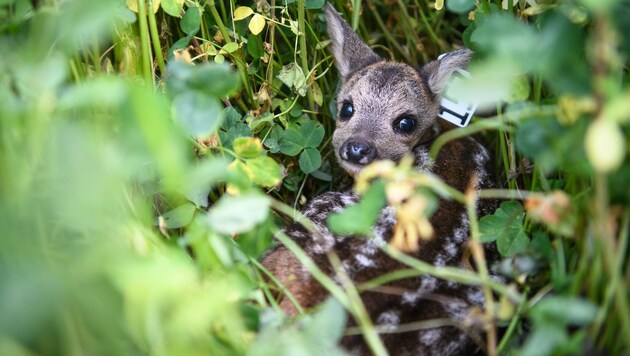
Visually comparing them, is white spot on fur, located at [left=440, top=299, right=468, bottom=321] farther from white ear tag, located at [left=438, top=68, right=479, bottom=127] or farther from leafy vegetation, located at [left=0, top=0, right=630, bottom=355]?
white ear tag, located at [left=438, top=68, right=479, bottom=127]

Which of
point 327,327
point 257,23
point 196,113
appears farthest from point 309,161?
point 327,327

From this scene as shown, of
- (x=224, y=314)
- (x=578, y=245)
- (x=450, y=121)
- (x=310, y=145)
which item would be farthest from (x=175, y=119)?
(x=450, y=121)

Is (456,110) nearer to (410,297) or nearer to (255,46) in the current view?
(255,46)

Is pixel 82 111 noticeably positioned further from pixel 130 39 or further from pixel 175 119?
pixel 130 39

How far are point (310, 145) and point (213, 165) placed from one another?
1.76m

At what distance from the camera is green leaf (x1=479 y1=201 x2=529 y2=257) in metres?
2.52

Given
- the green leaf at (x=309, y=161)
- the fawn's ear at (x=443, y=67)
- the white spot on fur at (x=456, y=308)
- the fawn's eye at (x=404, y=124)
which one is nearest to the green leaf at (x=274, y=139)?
the green leaf at (x=309, y=161)

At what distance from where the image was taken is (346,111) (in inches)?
150

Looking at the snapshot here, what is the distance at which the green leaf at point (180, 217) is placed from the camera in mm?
2500

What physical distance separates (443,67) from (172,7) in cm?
149

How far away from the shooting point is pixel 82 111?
197cm

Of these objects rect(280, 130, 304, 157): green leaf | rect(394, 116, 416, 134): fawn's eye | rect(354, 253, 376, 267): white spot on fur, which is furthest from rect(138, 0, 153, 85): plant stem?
rect(394, 116, 416, 134): fawn's eye

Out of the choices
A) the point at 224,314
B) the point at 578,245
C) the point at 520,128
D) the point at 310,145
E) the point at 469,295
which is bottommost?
the point at 469,295

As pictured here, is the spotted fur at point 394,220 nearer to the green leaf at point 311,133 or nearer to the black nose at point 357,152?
the black nose at point 357,152
